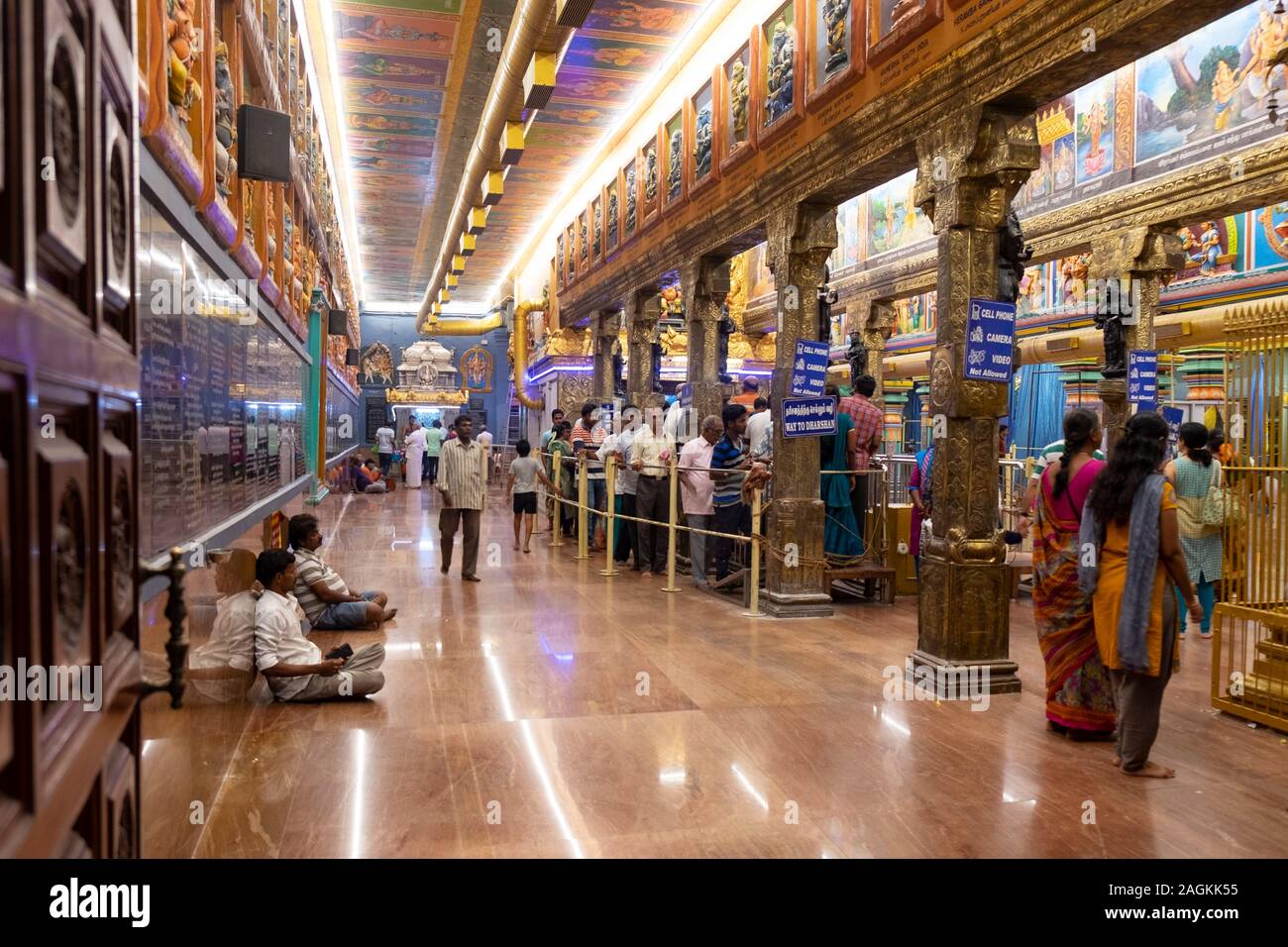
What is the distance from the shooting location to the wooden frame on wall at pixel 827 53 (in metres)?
6.66

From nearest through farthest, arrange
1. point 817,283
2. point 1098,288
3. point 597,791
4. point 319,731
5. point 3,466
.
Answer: point 3,466
point 597,791
point 319,731
point 817,283
point 1098,288

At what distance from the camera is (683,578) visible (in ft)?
33.2

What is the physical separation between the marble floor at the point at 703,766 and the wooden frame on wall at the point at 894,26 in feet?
12.6

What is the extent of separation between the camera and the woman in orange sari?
4.61 m

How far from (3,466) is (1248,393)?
545cm

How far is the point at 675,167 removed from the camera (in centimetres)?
1114

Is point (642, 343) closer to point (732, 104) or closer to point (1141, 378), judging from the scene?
point (732, 104)

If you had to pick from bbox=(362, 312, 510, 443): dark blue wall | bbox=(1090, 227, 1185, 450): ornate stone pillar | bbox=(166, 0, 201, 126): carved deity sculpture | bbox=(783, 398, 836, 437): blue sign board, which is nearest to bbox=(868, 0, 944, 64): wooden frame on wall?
bbox=(783, 398, 836, 437): blue sign board

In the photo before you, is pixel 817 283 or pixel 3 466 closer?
pixel 3 466

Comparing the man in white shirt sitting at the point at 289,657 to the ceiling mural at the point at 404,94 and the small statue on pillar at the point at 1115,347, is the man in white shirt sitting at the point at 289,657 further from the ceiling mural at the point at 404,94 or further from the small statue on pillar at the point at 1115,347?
the small statue on pillar at the point at 1115,347

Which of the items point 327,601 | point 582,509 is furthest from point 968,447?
point 582,509

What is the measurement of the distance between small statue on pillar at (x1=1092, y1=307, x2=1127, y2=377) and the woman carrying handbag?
8.69ft

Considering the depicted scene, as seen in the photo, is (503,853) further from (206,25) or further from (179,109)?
(206,25)

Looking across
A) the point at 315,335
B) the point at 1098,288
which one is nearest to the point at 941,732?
the point at 1098,288
